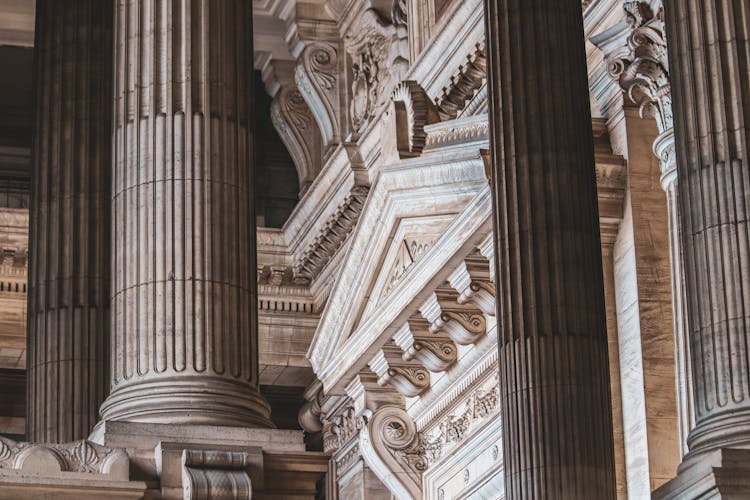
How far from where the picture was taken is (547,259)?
13859mm

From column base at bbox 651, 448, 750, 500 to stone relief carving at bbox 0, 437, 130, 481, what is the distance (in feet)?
12.3

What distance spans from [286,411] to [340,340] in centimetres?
772

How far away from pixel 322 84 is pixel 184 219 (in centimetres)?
1205

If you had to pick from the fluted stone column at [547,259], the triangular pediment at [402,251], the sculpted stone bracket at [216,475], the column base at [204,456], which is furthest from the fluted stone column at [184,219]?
the triangular pediment at [402,251]

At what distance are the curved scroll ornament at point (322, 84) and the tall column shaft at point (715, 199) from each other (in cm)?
1341

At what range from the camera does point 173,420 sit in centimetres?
1366

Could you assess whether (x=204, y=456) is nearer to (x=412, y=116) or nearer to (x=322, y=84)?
(x=412, y=116)

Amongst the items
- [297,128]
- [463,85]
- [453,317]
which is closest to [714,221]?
[453,317]

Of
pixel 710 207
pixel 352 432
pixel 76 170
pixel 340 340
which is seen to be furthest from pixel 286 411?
pixel 710 207

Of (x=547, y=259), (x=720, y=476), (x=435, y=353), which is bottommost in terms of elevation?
(x=720, y=476)

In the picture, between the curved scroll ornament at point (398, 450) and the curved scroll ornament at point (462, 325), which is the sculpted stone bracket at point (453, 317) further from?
the curved scroll ornament at point (398, 450)

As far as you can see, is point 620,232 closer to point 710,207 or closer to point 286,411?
point 710,207

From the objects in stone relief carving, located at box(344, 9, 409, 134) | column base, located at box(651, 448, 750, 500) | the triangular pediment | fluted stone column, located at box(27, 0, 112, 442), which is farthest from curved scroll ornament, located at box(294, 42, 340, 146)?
column base, located at box(651, 448, 750, 500)

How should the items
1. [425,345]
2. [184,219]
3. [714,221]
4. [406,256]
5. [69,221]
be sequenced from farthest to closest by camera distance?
[425,345]
[406,256]
[69,221]
[184,219]
[714,221]
